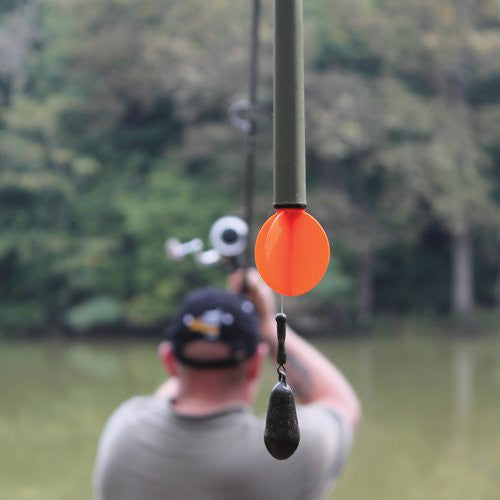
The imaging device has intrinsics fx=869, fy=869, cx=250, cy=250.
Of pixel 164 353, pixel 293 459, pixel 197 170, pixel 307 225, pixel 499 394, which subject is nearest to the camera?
pixel 307 225

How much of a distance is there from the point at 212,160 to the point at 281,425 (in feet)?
39.6

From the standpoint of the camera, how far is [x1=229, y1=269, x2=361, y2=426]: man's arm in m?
1.07

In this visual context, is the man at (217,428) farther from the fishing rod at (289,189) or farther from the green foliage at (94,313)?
the green foliage at (94,313)

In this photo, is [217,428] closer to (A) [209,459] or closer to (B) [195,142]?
(A) [209,459]

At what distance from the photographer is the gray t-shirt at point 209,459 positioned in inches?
36.6

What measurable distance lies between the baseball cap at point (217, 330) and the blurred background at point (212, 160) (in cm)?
916

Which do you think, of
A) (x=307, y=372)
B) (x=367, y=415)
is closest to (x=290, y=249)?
(x=307, y=372)

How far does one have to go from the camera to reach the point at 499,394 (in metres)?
7.26

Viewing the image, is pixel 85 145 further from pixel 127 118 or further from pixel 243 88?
pixel 243 88

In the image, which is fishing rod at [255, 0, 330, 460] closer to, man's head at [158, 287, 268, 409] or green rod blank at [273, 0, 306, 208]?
green rod blank at [273, 0, 306, 208]

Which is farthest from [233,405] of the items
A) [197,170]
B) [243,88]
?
[197,170]

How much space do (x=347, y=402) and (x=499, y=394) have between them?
6.56m

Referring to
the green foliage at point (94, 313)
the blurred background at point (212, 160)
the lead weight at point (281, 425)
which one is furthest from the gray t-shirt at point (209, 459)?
the green foliage at point (94, 313)

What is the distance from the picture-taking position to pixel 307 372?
3.52 ft
